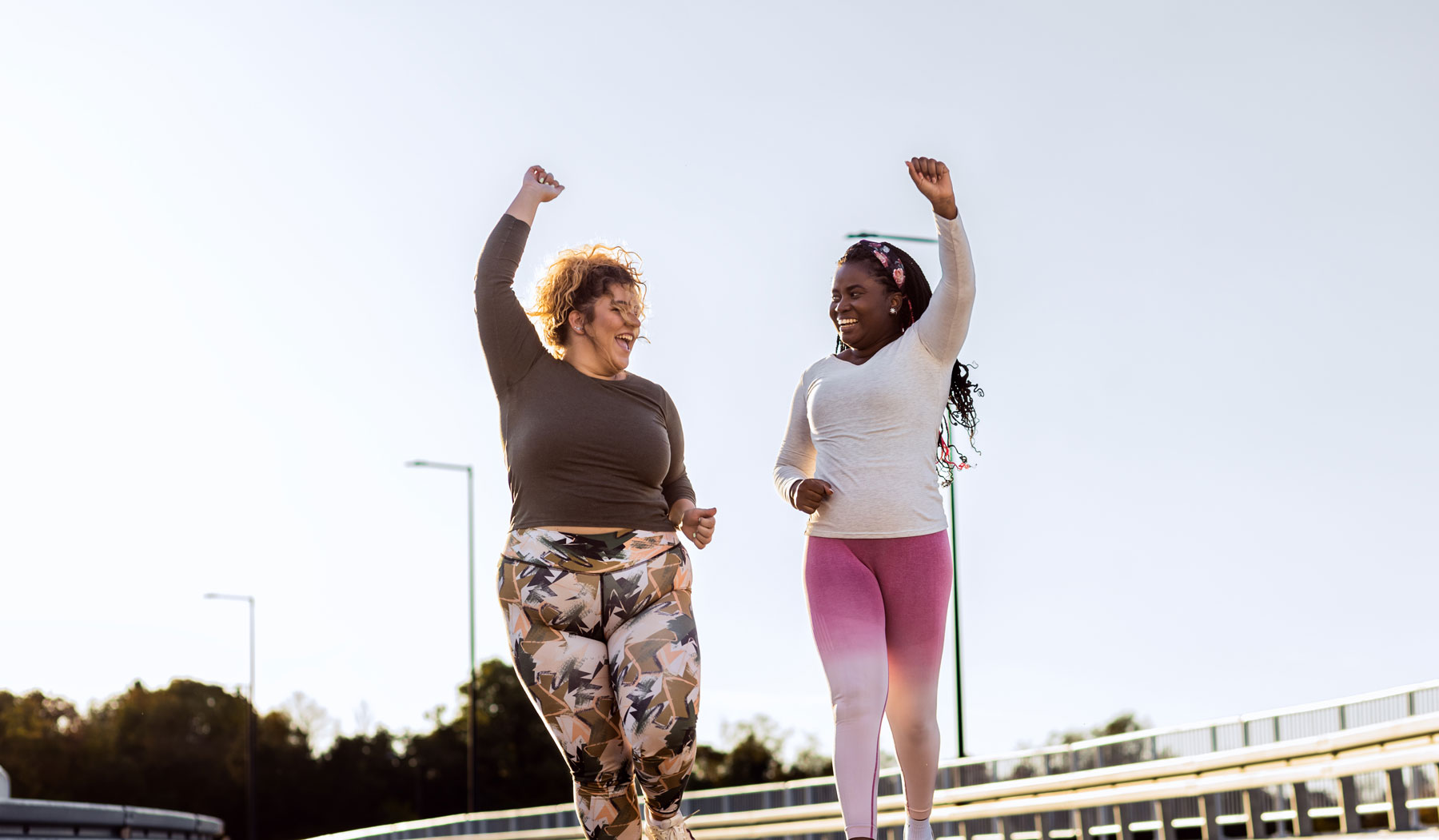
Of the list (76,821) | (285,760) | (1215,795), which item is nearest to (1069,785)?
(1215,795)

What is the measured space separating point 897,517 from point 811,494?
1.11 ft

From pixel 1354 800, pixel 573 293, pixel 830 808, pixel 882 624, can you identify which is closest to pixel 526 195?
pixel 573 293

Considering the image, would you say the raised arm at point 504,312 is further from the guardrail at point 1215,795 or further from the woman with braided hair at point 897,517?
the guardrail at point 1215,795

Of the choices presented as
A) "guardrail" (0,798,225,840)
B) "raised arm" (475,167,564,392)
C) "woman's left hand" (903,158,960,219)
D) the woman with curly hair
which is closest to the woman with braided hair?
"woman's left hand" (903,158,960,219)

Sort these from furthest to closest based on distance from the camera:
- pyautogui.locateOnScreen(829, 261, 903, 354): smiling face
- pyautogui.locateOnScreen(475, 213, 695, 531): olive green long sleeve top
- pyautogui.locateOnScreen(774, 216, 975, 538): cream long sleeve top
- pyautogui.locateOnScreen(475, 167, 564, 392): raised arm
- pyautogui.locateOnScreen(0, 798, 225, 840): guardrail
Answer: pyautogui.locateOnScreen(0, 798, 225, 840): guardrail, pyautogui.locateOnScreen(829, 261, 903, 354): smiling face, pyautogui.locateOnScreen(774, 216, 975, 538): cream long sleeve top, pyautogui.locateOnScreen(475, 167, 564, 392): raised arm, pyautogui.locateOnScreen(475, 213, 695, 531): olive green long sleeve top

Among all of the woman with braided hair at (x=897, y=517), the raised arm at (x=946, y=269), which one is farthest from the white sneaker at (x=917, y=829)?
the raised arm at (x=946, y=269)

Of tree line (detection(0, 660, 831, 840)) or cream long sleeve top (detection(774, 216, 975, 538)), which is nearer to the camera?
cream long sleeve top (detection(774, 216, 975, 538))

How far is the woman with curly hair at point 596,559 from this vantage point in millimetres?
5949

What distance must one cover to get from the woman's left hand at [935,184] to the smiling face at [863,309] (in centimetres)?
48

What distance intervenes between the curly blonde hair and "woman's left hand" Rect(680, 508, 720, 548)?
0.74 metres

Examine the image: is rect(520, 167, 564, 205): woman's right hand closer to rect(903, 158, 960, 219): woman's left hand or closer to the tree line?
rect(903, 158, 960, 219): woman's left hand

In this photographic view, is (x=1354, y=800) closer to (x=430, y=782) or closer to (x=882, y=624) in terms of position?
(x=882, y=624)

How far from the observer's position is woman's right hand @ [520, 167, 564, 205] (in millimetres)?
6383

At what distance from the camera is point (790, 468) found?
7.21 m
